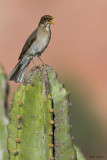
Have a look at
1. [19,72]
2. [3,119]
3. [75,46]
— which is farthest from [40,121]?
[75,46]

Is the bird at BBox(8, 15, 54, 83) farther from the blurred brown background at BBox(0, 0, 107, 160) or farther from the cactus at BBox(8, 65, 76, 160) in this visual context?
the blurred brown background at BBox(0, 0, 107, 160)

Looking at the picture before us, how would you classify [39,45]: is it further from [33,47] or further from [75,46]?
[75,46]

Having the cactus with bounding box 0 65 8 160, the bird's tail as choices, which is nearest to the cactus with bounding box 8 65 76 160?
the cactus with bounding box 0 65 8 160

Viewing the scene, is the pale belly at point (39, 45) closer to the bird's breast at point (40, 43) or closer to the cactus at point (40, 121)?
the bird's breast at point (40, 43)

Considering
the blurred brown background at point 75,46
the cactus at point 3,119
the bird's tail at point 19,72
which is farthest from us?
the blurred brown background at point 75,46

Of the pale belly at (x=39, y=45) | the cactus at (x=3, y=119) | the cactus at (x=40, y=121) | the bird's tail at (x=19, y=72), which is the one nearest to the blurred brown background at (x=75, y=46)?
the bird's tail at (x=19, y=72)

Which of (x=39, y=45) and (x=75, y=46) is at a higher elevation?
(x=75, y=46)
